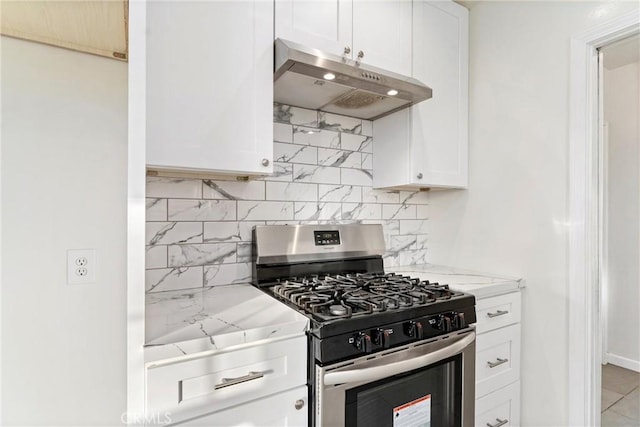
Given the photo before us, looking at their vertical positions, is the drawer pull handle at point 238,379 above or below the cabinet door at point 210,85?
below

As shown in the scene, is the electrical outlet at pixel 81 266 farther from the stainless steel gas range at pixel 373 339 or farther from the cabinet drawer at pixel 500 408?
the cabinet drawer at pixel 500 408

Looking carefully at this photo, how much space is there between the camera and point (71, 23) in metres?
1.14

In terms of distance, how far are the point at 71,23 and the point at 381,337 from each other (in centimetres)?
151

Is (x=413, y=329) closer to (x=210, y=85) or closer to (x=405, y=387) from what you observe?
(x=405, y=387)

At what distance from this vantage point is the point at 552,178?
1.70 m

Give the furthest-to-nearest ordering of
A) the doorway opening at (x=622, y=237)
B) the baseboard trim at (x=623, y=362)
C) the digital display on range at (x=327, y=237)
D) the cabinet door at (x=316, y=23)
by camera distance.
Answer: the baseboard trim at (x=623, y=362), the doorway opening at (x=622, y=237), the digital display on range at (x=327, y=237), the cabinet door at (x=316, y=23)

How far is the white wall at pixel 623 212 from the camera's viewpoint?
7.43 ft

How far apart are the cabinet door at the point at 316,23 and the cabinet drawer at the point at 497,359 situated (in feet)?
5.08

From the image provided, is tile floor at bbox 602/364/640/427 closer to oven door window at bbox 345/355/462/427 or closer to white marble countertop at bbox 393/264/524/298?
white marble countertop at bbox 393/264/524/298

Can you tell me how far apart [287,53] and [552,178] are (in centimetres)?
145

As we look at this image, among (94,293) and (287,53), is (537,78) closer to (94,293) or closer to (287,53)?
(287,53)

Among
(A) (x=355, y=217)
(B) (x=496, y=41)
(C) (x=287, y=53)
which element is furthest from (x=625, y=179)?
(C) (x=287, y=53)

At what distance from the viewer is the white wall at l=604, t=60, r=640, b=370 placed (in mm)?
2266

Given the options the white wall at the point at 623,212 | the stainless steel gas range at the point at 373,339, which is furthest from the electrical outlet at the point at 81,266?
the white wall at the point at 623,212
